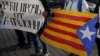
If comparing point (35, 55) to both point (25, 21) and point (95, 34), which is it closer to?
point (25, 21)

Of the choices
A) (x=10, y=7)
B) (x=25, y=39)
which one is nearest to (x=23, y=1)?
(x=10, y=7)

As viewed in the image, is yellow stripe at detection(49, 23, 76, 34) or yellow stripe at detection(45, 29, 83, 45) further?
yellow stripe at detection(49, 23, 76, 34)

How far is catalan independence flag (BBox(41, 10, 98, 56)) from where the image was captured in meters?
4.20

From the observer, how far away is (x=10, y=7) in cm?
505

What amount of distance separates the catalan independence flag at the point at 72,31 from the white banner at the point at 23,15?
247 millimetres

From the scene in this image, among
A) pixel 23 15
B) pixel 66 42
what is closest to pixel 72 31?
pixel 66 42

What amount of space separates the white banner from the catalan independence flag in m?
0.25

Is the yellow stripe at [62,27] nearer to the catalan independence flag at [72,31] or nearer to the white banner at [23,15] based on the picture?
the catalan independence flag at [72,31]

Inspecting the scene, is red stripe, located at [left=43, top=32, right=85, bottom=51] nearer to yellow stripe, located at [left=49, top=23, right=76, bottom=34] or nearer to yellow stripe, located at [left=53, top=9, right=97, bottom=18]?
yellow stripe, located at [left=49, top=23, right=76, bottom=34]

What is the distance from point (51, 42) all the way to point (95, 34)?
0.81 m

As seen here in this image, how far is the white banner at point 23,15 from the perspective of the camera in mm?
4836

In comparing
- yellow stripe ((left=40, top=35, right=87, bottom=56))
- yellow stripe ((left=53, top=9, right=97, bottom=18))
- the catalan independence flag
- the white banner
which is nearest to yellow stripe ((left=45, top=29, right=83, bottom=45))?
the catalan independence flag

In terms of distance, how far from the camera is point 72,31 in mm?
4363

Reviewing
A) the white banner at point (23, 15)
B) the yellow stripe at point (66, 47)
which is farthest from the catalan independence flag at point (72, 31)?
the white banner at point (23, 15)
